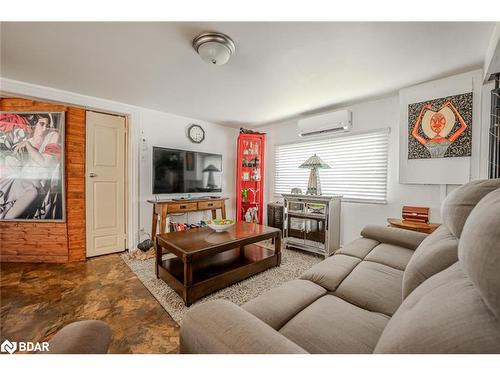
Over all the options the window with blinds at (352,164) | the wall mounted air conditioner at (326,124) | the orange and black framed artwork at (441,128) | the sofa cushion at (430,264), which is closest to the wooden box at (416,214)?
the window with blinds at (352,164)

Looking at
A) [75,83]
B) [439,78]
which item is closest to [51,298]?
[75,83]

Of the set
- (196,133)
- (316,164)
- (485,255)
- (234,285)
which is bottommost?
(234,285)

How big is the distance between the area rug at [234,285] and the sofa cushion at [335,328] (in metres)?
1.00

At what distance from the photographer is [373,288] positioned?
116 cm

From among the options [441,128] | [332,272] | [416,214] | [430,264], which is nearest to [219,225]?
[332,272]

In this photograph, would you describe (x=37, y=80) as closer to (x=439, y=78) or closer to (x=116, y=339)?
(x=116, y=339)

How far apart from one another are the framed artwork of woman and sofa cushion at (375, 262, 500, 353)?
3531 millimetres

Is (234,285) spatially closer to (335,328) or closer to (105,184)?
(335,328)

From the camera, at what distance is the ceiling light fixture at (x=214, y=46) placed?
1.58 m

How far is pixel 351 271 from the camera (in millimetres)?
1400

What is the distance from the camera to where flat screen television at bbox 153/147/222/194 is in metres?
3.26

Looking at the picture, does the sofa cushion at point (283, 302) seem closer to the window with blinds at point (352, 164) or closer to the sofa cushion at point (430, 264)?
the sofa cushion at point (430, 264)

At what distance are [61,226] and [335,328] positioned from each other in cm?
334

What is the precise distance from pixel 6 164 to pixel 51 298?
1898 mm
